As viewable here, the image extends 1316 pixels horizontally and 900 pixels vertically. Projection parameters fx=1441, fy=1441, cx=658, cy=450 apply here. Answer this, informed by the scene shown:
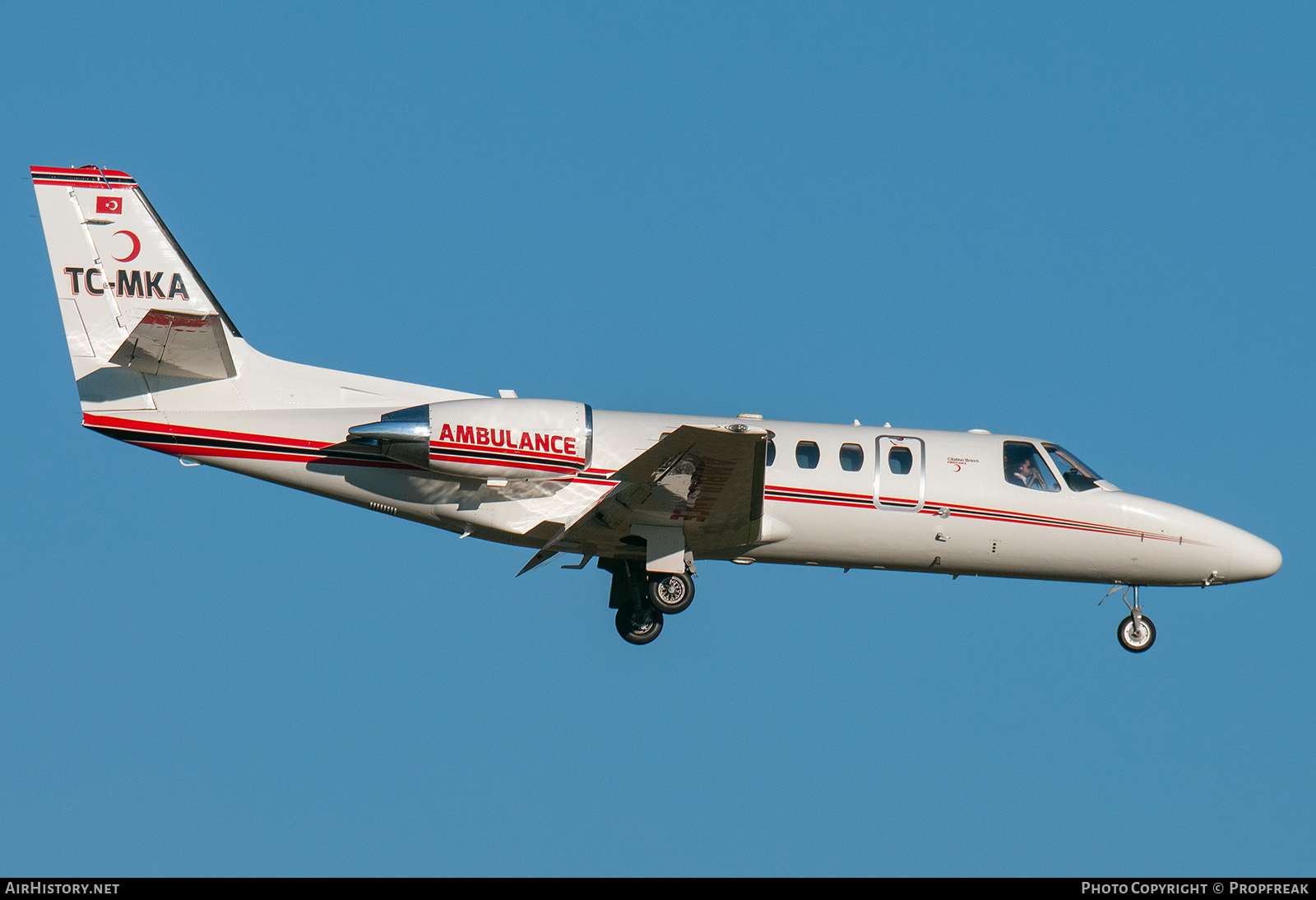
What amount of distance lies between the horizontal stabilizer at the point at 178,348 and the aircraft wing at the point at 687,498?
178 inches

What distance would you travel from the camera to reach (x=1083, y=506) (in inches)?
739

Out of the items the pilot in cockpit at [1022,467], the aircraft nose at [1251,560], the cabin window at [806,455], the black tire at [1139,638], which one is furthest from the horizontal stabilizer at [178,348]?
the aircraft nose at [1251,560]

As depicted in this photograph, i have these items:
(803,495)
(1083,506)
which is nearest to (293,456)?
(803,495)

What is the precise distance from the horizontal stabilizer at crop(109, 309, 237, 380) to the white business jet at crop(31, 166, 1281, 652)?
0.07ft

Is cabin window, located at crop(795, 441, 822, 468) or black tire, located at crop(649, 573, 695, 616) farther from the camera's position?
cabin window, located at crop(795, 441, 822, 468)

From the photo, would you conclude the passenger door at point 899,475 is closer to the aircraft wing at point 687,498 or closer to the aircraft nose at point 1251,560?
the aircraft wing at point 687,498

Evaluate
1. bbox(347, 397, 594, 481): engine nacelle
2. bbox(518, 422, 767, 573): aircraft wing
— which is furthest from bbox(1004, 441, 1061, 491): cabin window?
bbox(347, 397, 594, 481): engine nacelle

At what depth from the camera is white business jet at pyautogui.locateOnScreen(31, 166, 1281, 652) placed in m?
16.7

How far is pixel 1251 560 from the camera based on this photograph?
1923 centimetres

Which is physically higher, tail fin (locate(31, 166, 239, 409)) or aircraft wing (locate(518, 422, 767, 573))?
tail fin (locate(31, 166, 239, 409))

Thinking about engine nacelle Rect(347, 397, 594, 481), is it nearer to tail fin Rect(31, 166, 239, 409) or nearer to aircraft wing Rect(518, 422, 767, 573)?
aircraft wing Rect(518, 422, 767, 573)

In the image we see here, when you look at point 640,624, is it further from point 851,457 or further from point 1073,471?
point 1073,471

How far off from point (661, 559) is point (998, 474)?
4.56 meters
